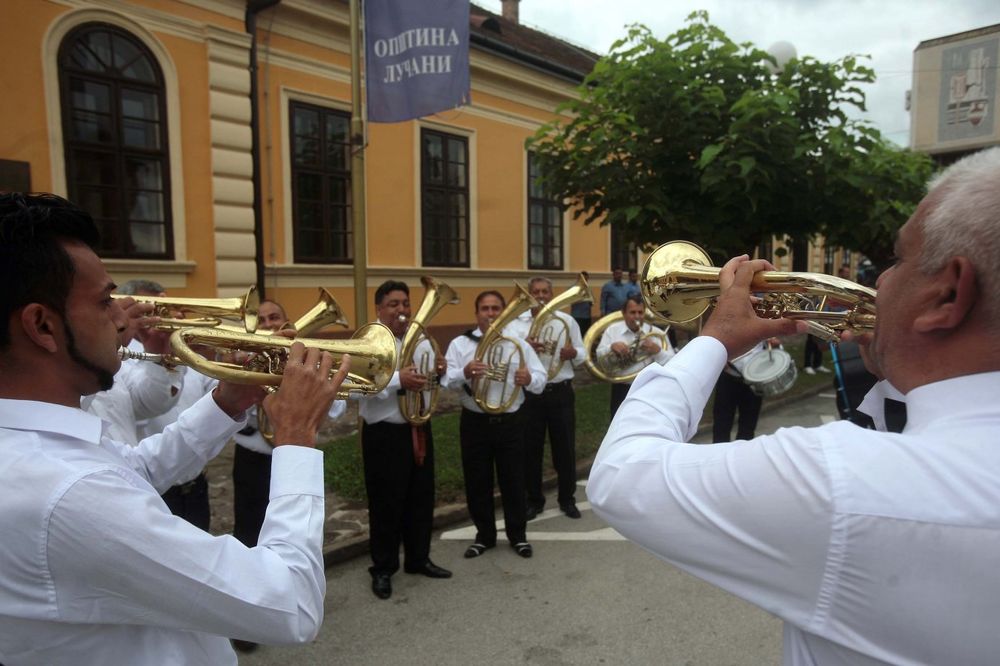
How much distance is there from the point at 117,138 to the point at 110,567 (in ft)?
28.6

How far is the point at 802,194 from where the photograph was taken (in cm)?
737

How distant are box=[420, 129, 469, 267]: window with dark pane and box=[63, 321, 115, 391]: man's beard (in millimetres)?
10312

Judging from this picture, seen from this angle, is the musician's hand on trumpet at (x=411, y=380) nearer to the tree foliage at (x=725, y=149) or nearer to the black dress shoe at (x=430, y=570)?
the black dress shoe at (x=430, y=570)

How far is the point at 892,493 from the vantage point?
847 mm

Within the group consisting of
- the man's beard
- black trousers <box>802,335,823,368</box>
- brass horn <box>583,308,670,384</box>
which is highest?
the man's beard

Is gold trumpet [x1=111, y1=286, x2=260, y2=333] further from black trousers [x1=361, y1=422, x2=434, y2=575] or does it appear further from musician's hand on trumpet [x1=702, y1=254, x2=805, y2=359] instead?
musician's hand on trumpet [x1=702, y1=254, x2=805, y2=359]

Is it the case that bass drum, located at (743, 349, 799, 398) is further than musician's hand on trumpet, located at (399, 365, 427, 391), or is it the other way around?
bass drum, located at (743, 349, 799, 398)

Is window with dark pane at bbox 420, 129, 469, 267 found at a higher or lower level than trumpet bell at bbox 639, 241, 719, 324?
higher

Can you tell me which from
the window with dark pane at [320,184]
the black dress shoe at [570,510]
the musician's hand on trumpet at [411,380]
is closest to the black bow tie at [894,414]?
the black dress shoe at [570,510]

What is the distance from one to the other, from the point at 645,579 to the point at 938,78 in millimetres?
9584

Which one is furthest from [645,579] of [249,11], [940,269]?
[249,11]

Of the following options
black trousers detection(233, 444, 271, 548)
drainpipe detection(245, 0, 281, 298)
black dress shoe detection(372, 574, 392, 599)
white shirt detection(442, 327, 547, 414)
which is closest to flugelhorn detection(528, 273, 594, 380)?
white shirt detection(442, 327, 547, 414)

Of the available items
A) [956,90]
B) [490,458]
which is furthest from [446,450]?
→ [956,90]

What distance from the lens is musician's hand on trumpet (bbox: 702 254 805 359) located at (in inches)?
50.1
